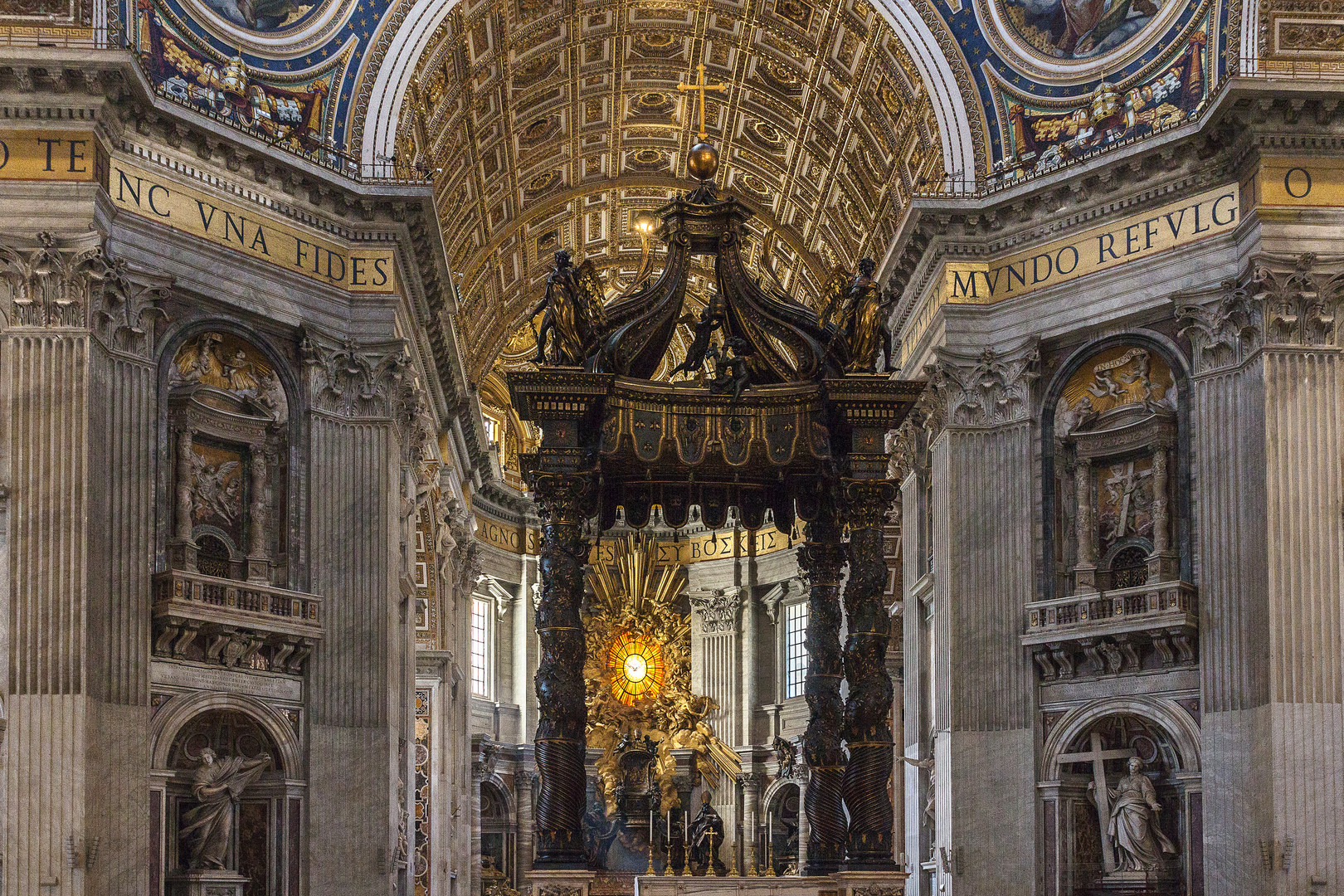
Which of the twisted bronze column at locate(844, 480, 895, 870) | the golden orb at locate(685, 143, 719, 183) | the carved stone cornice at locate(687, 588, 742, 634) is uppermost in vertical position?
the golden orb at locate(685, 143, 719, 183)

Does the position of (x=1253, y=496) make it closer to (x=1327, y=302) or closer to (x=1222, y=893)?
(x=1327, y=302)

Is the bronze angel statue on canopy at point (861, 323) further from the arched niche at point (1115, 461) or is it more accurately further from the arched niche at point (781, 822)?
the arched niche at point (781, 822)

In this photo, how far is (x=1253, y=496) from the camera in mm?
20953

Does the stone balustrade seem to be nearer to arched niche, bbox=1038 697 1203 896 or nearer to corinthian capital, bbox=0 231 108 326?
arched niche, bbox=1038 697 1203 896

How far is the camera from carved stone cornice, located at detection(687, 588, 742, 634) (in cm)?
4212

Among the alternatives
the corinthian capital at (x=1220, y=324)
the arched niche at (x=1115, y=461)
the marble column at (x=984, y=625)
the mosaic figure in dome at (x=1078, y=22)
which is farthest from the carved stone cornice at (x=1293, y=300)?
the mosaic figure in dome at (x=1078, y=22)

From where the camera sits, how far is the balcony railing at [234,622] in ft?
67.9

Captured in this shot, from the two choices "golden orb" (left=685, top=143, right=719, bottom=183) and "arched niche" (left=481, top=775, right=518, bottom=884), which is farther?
"arched niche" (left=481, top=775, right=518, bottom=884)

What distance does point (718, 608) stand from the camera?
42.3 meters

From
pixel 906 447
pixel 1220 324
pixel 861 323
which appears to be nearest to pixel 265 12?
pixel 861 323

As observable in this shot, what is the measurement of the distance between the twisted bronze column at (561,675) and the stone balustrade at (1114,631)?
7.49m

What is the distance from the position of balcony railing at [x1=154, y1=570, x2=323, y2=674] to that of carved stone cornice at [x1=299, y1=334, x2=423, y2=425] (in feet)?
8.42

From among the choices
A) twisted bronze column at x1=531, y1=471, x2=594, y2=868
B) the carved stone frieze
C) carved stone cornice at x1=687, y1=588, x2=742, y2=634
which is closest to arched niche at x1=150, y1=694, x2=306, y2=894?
twisted bronze column at x1=531, y1=471, x2=594, y2=868

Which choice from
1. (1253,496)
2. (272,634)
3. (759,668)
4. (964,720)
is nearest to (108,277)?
(272,634)
